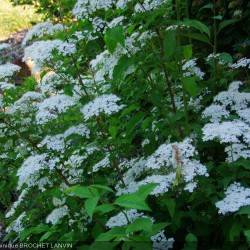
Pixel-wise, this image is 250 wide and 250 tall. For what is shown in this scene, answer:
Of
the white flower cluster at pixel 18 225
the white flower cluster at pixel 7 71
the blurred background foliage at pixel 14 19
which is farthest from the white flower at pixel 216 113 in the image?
the blurred background foliage at pixel 14 19

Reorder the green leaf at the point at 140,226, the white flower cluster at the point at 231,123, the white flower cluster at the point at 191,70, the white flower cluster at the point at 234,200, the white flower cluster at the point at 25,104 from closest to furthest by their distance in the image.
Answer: the green leaf at the point at 140,226, the white flower cluster at the point at 234,200, the white flower cluster at the point at 231,123, the white flower cluster at the point at 191,70, the white flower cluster at the point at 25,104

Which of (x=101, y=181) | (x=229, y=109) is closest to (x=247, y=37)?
(x=229, y=109)

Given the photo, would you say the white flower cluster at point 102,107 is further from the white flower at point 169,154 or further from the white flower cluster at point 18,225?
the white flower cluster at point 18,225

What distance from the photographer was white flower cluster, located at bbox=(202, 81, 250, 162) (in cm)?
263

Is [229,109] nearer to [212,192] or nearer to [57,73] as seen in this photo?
[212,192]

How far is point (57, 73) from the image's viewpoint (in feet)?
11.4

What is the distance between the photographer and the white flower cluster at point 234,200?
2416 millimetres

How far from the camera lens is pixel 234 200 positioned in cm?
246

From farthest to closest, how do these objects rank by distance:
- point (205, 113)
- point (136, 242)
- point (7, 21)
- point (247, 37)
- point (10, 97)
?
point (7, 21) → point (247, 37) → point (10, 97) → point (205, 113) → point (136, 242)

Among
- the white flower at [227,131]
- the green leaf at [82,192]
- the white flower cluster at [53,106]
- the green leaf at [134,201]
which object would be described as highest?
the white flower cluster at [53,106]

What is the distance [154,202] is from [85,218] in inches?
18.3

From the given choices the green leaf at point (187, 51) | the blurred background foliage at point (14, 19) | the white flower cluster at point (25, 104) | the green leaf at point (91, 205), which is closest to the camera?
the green leaf at point (91, 205)

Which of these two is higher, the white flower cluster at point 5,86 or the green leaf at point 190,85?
the white flower cluster at point 5,86

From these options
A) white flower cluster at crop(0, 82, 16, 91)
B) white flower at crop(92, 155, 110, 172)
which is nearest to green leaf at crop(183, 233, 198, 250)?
white flower at crop(92, 155, 110, 172)
